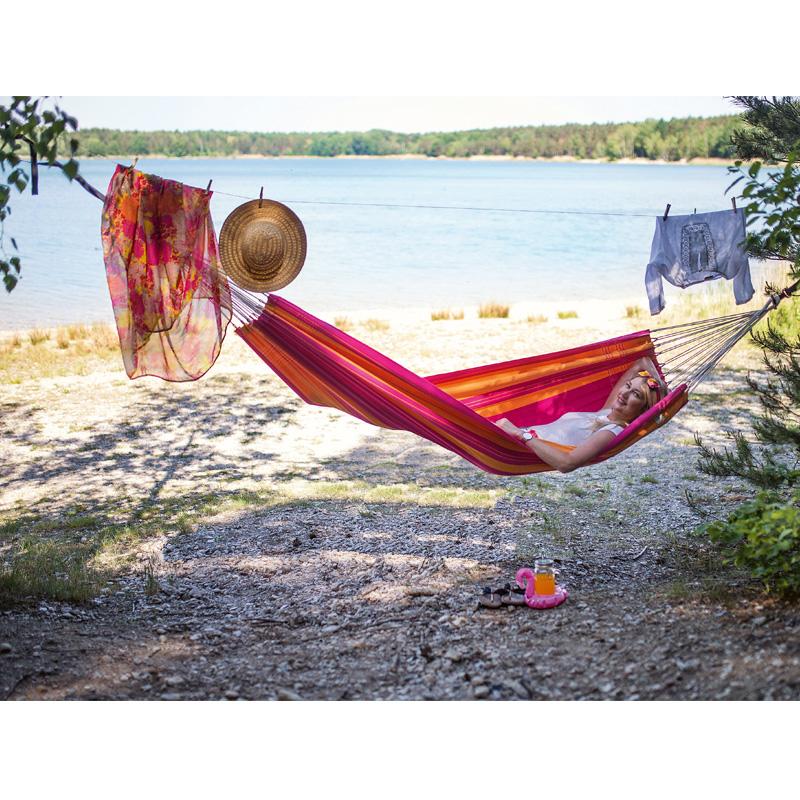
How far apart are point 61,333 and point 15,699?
5.53 meters

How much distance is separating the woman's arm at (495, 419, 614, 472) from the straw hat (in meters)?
0.91

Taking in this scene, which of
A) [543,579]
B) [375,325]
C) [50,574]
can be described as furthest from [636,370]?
[375,325]

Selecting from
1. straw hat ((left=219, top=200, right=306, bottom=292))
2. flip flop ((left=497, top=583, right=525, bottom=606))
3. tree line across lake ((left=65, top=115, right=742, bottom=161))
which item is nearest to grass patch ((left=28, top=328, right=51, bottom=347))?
straw hat ((left=219, top=200, right=306, bottom=292))

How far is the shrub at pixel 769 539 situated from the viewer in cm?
224

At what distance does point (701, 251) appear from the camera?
3.34 m

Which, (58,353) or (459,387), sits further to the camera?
(58,353)

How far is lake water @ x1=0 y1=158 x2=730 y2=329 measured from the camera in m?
11.1

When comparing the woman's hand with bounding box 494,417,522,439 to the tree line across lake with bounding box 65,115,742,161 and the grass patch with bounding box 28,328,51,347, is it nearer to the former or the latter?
the grass patch with bounding box 28,328,51,347

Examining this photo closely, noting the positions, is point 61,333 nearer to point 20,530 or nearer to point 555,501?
point 20,530

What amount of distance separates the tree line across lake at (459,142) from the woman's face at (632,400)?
42.1ft

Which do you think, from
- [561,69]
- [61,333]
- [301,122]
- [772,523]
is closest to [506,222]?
[301,122]

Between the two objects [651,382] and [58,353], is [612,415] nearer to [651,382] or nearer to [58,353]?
[651,382]

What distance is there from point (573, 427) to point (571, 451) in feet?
0.97

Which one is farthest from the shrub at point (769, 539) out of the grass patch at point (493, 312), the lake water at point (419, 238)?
the grass patch at point (493, 312)
